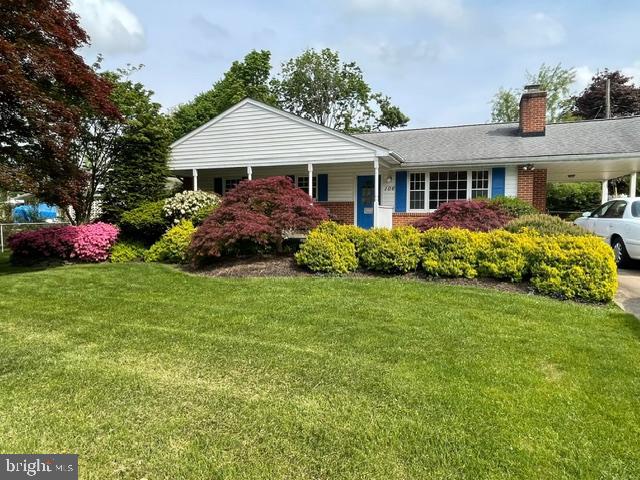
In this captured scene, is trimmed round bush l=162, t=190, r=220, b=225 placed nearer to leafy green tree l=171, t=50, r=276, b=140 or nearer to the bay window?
the bay window

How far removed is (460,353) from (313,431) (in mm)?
2048

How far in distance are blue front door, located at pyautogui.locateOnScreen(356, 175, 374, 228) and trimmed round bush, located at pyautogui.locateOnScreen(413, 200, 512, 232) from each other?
4311 mm

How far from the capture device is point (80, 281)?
827cm

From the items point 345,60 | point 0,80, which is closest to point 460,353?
point 0,80

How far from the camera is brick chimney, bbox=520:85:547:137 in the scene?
1445cm

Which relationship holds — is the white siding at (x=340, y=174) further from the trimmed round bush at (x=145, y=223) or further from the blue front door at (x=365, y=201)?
the trimmed round bush at (x=145, y=223)

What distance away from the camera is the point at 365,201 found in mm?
15320

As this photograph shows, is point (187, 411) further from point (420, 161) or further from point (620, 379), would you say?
point (420, 161)

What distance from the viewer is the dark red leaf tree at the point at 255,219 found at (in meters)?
8.94

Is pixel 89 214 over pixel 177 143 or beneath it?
beneath

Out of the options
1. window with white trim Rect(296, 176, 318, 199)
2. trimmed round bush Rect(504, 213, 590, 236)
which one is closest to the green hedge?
trimmed round bush Rect(504, 213, 590, 236)

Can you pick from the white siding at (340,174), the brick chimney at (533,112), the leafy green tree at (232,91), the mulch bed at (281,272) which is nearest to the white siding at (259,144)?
the white siding at (340,174)

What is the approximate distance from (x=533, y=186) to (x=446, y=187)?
2.69 m

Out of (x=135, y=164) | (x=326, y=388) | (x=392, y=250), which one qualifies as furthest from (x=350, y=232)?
(x=135, y=164)
